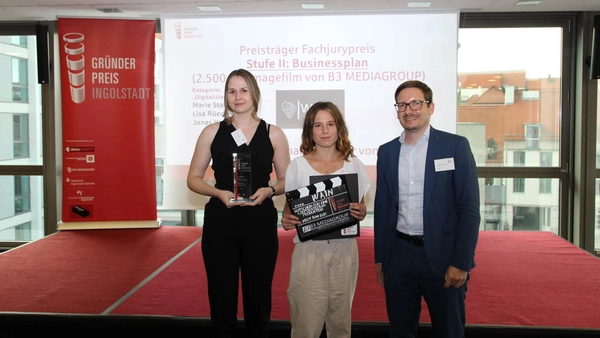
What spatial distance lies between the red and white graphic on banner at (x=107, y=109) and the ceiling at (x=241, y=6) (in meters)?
0.28

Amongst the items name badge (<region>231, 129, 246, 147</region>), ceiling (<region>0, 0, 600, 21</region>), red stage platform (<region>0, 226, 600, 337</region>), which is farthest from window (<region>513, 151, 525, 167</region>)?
name badge (<region>231, 129, 246, 147</region>)

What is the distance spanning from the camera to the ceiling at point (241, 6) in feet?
17.4

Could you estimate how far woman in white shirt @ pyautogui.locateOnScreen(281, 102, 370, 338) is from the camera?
2.28 metres

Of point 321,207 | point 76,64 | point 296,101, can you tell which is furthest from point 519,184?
point 76,64

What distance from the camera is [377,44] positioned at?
5.68 m

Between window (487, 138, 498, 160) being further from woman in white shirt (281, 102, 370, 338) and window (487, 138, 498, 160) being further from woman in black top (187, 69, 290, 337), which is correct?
woman in black top (187, 69, 290, 337)

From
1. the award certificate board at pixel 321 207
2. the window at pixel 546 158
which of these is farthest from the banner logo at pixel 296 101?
the award certificate board at pixel 321 207

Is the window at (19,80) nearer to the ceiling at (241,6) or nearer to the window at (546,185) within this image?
the ceiling at (241,6)

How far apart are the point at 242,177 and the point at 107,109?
4327 mm

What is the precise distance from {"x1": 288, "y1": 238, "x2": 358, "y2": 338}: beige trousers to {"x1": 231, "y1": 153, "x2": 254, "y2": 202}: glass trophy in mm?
367

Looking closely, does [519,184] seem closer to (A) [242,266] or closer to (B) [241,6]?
(B) [241,6]

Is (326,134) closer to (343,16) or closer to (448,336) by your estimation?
(448,336)

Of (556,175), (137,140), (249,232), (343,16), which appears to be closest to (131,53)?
(137,140)

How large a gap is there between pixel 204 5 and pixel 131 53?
1195 millimetres
